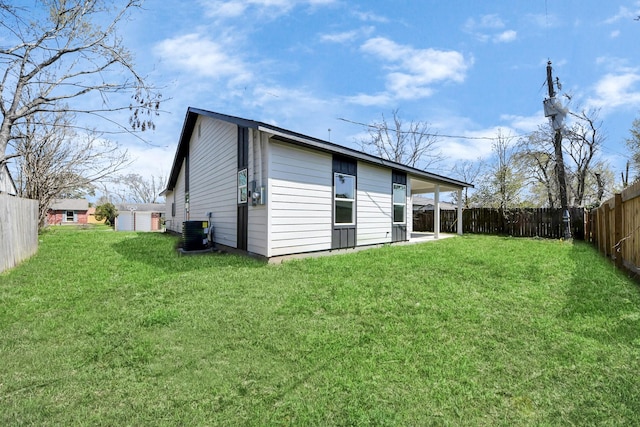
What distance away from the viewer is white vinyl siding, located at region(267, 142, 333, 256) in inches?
265

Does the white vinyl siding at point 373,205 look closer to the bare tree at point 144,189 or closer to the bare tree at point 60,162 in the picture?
the bare tree at point 60,162

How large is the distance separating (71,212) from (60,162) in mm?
31341

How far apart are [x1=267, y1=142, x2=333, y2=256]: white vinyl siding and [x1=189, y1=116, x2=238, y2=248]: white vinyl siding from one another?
2050mm

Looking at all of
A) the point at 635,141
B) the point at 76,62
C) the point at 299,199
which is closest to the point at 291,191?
the point at 299,199

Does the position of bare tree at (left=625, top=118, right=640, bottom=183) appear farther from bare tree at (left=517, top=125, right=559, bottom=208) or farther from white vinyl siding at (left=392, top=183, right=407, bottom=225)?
white vinyl siding at (left=392, top=183, right=407, bottom=225)

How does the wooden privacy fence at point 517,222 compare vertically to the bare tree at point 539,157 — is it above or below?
below

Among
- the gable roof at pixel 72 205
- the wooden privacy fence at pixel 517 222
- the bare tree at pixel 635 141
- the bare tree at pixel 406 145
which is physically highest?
the bare tree at pixel 406 145

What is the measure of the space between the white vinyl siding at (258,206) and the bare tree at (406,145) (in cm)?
2181

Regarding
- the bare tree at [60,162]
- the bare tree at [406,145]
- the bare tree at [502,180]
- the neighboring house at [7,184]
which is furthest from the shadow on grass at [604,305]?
the bare tree at [406,145]

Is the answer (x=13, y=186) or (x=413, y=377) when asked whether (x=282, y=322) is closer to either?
(x=413, y=377)

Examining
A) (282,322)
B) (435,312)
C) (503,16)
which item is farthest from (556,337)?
(503,16)

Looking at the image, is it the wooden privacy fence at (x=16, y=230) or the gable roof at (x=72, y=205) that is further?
the gable roof at (x=72, y=205)

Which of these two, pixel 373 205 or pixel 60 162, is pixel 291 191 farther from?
pixel 60 162

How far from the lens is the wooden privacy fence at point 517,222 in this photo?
13.4 m
